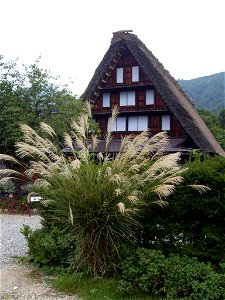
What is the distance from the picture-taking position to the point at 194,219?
15.3 ft

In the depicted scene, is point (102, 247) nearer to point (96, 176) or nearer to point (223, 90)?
point (96, 176)

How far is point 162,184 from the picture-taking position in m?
4.60

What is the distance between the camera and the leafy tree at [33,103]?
13820mm

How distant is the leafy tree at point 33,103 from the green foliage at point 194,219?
30.1ft

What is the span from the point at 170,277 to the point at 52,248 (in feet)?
6.00

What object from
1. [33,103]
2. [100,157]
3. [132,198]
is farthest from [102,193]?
[33,103]

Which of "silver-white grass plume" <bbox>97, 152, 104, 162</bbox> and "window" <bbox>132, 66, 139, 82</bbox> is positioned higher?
"window" <bbox>132, 66, 139, 82</bbox>

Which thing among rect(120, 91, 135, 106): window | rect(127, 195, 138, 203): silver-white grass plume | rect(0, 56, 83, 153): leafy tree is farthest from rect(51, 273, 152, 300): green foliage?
rect(120, 91, 135, 106): window

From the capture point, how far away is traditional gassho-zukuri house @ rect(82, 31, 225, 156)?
54.5 ft

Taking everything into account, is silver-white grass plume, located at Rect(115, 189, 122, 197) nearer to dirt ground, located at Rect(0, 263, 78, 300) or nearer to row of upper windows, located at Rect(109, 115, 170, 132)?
dirt ground, located at Rect(0, 263, 78, 300)

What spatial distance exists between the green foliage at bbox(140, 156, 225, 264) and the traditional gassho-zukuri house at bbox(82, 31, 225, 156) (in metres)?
11.3

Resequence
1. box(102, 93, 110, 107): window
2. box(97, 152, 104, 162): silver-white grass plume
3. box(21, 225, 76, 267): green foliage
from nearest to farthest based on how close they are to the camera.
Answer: box(97, 152, 104, 162): silver-white grass plume, box(21, 225, 76, 267): green foliage, box(102, 93, 110, 107): window

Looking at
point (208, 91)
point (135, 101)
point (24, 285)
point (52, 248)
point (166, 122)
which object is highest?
point (208, 91)

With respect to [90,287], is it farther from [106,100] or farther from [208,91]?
[208,91]
